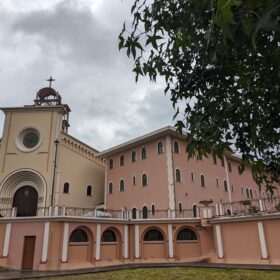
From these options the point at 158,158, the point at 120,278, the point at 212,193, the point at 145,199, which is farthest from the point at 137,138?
the point at 120,278

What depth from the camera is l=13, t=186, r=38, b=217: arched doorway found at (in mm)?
24875

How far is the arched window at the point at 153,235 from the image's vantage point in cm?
2131

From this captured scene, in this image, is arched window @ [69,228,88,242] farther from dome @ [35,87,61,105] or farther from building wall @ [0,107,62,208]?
dome @ [35,87,61,105]

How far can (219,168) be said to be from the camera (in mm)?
28484

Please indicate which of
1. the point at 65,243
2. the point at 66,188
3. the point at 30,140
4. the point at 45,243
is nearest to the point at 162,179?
the point at 66,188

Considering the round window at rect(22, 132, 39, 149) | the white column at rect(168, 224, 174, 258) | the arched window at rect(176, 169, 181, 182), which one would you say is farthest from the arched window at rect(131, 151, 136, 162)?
the round window at rect(22, 132, 39, 149)

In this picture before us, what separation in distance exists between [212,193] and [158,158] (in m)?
6.15

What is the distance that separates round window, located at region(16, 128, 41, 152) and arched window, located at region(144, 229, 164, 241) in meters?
12.5

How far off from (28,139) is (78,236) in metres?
11.7

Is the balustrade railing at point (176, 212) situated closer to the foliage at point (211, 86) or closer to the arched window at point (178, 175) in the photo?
the arched window at point (178, 175)

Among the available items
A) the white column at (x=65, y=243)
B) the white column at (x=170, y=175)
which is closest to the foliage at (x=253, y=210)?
the white column at (x=170, y=175)

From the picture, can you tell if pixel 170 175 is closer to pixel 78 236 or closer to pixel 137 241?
pixel 137 241

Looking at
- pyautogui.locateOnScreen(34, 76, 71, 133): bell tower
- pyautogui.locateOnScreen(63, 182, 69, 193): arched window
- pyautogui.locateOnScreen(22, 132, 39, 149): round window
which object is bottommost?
pyautogui.locateOnScreen(63, 182, 69, 193): arched window

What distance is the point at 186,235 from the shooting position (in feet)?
70.1
